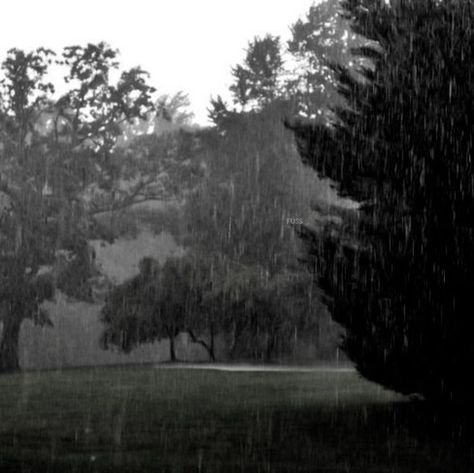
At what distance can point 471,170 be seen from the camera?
31.2ft

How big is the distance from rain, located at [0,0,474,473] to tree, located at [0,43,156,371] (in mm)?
71

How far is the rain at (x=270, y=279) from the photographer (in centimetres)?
953

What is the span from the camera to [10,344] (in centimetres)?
3281

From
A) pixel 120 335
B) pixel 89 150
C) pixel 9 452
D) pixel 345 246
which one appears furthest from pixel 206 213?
pixel 9 452

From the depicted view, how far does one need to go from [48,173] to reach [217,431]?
24.1 metres

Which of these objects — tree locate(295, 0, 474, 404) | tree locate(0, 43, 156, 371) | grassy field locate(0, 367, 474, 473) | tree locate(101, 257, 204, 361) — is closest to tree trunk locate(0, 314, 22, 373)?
tree locate(0, 43, 156, 371)

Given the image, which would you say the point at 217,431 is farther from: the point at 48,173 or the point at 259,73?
the point at 259,73

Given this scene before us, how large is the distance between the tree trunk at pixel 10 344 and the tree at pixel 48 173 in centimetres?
3

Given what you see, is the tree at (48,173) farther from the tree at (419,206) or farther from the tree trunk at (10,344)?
the tree at (419,206)

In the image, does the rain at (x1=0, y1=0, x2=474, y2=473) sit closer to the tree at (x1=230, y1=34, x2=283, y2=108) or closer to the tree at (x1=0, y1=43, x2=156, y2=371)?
the tree at (x1=0, y1=43, x2=156, y2=371)

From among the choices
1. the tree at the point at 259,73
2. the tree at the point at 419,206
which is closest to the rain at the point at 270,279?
the tree at the point at 419,206

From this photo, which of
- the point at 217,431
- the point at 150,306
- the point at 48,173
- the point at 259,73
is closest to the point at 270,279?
the point at 150,306

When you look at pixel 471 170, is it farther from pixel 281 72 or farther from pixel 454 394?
pixel 281 72

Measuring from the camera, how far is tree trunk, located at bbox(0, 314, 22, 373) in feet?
107
